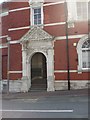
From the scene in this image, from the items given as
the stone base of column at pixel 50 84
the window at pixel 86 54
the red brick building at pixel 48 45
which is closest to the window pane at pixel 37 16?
the red brick building at pixel 48 45

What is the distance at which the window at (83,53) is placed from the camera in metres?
20.2

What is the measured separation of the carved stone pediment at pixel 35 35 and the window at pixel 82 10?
9.32ft

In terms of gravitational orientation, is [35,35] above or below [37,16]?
below

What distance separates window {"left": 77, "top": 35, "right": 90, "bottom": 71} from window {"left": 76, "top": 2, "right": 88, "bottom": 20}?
1.77m

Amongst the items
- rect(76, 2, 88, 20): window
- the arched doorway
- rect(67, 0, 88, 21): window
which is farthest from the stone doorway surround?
rect(76, 2, 88, 20): window

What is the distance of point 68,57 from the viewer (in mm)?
20578

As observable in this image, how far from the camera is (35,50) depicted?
71.9 ft

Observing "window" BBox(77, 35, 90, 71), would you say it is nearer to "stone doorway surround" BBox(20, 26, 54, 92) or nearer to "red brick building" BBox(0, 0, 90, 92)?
"red brick building" BBox(0, 0, 90, 92)

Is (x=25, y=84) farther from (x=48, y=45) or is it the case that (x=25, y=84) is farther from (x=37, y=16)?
(x=37, y=16)

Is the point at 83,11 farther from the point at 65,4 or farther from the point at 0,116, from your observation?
the point at 0,116

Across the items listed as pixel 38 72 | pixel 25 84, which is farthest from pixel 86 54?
pixel 25 84

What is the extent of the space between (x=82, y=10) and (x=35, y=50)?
492cm

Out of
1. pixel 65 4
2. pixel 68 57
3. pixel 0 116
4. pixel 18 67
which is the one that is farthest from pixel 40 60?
pixel 0 116

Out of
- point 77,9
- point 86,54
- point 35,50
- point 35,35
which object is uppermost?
point 77,9
